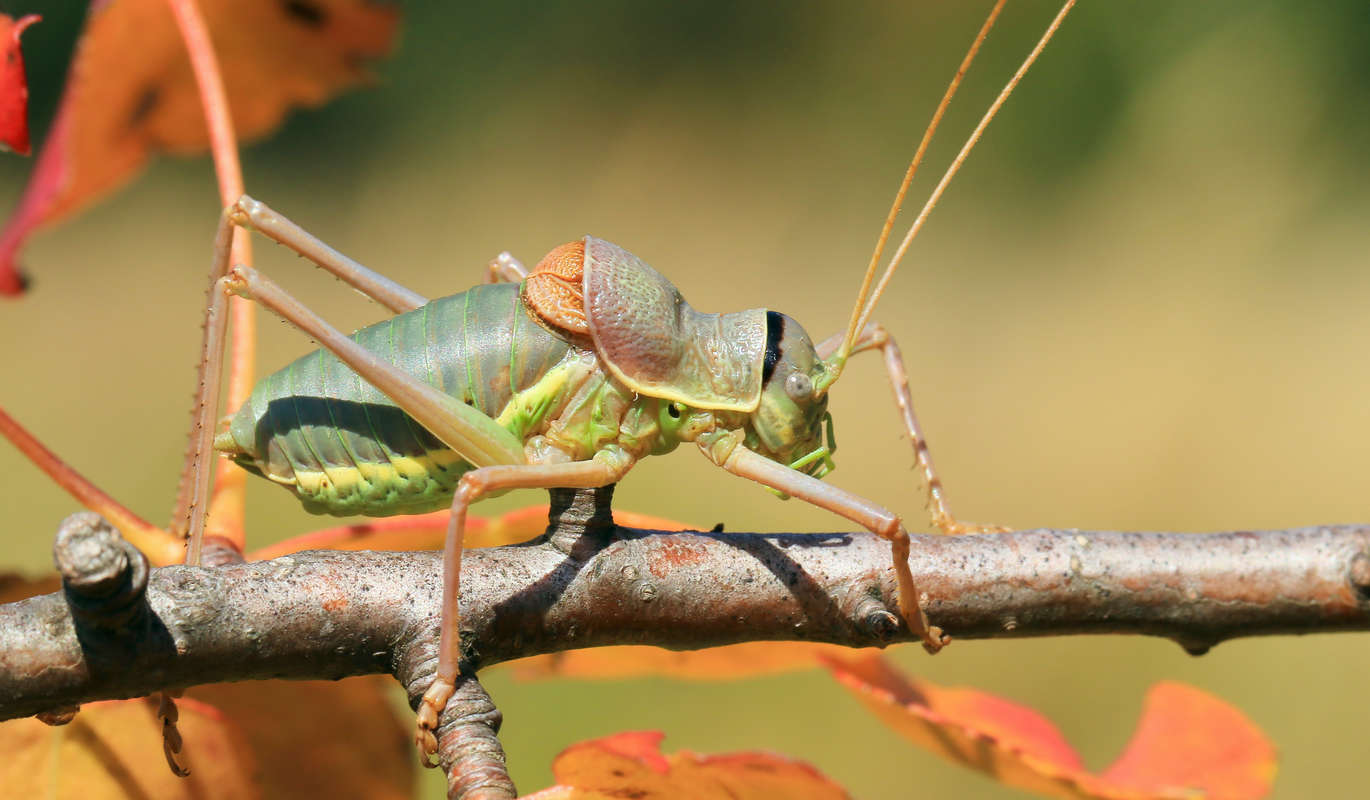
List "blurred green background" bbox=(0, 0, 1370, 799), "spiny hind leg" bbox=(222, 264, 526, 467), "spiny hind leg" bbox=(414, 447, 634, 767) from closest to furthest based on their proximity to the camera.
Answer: "spiny hind leg" bbox=(414, 447, 634, 767) → "spiny hind leg" bbox=(222, 264, 526, 467) → "blurred green background" bbox=(0, 0, 1370, 799)

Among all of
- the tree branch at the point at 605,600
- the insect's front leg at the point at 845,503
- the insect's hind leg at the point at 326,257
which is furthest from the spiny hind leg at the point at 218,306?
the insect's front leg at the point at 845,503

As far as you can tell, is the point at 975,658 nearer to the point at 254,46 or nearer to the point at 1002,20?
the point at 1002,20

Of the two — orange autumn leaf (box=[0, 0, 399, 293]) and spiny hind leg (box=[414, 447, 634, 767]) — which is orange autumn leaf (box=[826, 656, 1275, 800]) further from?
orange autumn leaf (box=[0, 0, 399, 293])

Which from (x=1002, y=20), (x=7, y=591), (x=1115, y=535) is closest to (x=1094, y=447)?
(x=1002, y=20)

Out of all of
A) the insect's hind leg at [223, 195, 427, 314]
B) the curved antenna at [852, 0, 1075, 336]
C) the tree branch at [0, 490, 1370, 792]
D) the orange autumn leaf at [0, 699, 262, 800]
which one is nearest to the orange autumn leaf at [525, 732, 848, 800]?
the tree branch at [0, 490, 1370, 792]

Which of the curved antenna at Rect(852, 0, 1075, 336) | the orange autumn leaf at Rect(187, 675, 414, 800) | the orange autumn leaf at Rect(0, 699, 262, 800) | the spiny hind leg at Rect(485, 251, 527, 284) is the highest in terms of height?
the curved antenna at Rect(852, 0, 1075, 336)

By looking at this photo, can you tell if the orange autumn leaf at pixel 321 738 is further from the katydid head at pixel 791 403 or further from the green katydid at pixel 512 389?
the katydid head at pixel 791 403
